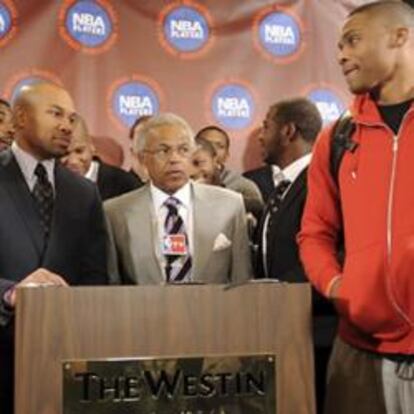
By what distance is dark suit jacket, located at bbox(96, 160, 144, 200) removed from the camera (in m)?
4.20

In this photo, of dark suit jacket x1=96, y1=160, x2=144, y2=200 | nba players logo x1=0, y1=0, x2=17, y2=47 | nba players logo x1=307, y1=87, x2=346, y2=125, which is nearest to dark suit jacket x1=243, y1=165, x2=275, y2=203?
nba players logo x1=307, y1=87, x2=346, y2=125

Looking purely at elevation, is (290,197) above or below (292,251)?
above

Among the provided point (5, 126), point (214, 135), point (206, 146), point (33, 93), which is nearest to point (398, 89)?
point (33, 93)

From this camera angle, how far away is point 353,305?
7.12ft

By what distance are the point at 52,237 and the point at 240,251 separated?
26.7 inches

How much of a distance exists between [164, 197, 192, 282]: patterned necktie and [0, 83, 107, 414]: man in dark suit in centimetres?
22

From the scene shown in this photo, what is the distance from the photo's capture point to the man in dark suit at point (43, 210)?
263 centimetres

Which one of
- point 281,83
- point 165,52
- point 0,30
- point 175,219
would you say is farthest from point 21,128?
point 281,83

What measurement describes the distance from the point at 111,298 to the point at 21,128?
120 cm

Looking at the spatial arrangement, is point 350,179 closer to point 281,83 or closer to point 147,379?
point 147,379

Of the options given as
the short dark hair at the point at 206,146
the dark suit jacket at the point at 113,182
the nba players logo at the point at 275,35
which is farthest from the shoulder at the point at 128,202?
the nba players logo at the point at 275,35

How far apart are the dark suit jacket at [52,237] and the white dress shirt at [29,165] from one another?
0.02 meters

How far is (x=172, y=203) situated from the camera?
9.91 ft

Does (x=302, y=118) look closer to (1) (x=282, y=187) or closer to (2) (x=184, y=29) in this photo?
(1) (x=282, y=187)
